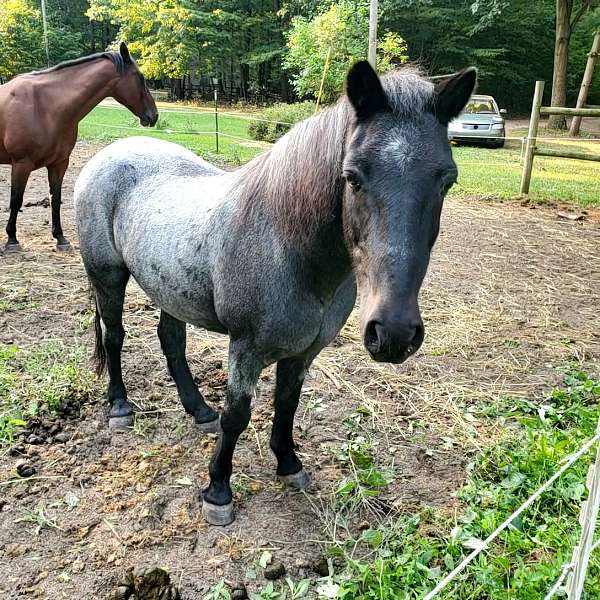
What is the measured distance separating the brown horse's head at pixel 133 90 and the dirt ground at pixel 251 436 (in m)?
1.95

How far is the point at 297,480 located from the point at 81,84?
4.91 metres

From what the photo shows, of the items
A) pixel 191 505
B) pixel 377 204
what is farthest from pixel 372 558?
pixel 377 204

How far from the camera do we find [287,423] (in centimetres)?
260

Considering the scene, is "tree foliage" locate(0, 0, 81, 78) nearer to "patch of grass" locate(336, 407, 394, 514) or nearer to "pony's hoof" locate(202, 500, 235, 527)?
"patch of grass" locate(336, 407, 394, 514)

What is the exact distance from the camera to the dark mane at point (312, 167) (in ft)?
5.31

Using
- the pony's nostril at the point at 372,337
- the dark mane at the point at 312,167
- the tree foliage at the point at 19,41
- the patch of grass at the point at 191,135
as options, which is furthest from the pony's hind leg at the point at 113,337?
the tree foliage at the point at 19,41

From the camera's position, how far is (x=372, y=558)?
7.28ft

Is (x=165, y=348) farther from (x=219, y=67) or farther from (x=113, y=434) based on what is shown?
(x=219, y=67)

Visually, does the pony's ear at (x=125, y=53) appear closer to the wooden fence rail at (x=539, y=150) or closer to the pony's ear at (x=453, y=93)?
the pony's ear at (x=453, y=93)

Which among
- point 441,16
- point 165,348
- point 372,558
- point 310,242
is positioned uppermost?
point 441,16

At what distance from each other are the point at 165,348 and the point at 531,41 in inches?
1350

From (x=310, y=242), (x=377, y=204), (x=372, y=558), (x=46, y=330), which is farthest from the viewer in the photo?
(x=46, y=330)

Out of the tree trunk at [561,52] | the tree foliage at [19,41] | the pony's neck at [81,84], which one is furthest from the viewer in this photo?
the tree foliage at [19,41]

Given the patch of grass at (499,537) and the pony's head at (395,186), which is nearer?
the pony's head at (395,186)
